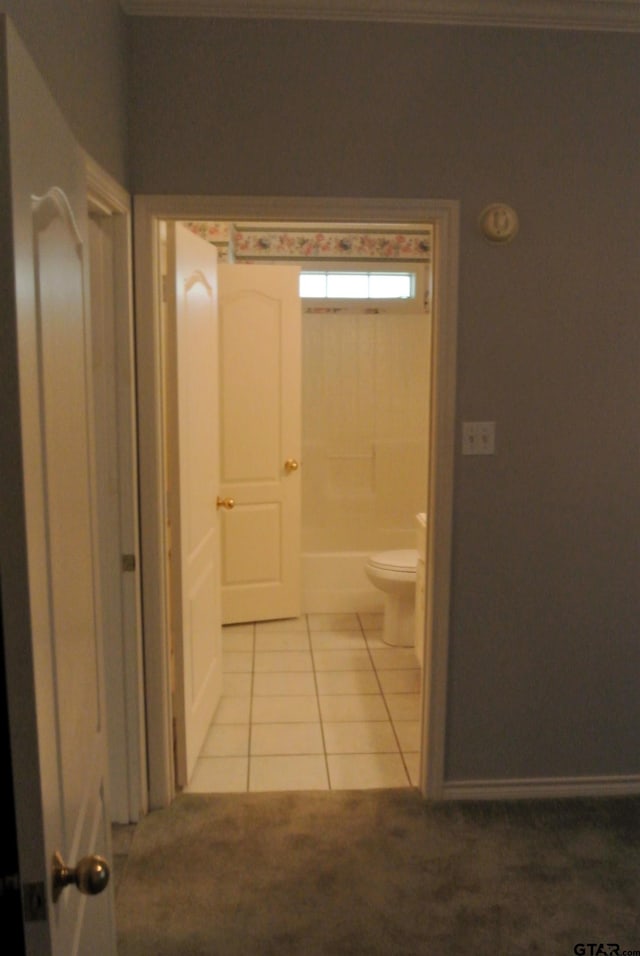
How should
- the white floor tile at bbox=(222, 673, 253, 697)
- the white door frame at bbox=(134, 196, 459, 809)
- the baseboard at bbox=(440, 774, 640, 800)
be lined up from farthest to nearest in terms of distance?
the white floor tile at bbox=(222, 673, 253, 697) → the baseboard at bbox=(440, 774, 640, 800) → the white door frame at bbox=(134, 196, 459, 809)

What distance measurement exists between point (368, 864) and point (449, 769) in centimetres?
49

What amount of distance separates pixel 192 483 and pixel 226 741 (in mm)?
1082

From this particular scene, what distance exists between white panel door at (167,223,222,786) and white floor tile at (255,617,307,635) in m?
1.09

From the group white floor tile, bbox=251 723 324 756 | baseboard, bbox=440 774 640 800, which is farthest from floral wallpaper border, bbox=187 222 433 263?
baseboard, bbox=440 774 640 800

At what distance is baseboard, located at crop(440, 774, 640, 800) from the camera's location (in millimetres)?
2670

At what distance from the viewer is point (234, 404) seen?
4.09 meters

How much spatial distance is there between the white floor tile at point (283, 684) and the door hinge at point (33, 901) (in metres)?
2.64

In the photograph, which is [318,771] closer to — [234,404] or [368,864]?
[368,864]

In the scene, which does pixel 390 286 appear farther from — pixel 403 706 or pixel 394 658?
pixel 403 706

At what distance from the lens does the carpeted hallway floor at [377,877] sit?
6.62 ft

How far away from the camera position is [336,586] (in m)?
4.71

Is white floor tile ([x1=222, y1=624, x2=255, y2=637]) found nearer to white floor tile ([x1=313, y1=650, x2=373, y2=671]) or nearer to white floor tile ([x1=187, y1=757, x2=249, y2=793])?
white floor tile ([x1=313, y1=650, x2=373, y2=671])

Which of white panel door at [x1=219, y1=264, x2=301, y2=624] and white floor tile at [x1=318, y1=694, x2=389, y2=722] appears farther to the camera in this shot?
white panel door at [x1=219, y1=264, x2=301, y2=624]

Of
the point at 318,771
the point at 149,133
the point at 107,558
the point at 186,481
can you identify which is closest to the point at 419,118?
the point at 149,133
